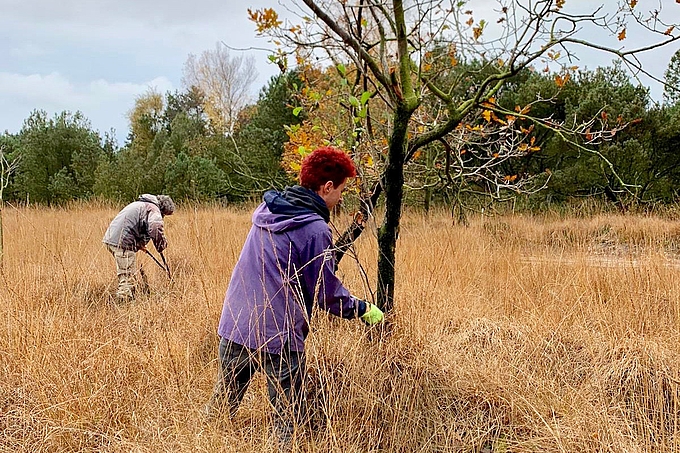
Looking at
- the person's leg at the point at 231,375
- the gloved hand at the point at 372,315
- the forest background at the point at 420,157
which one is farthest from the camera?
the forest background at the point at 420,157

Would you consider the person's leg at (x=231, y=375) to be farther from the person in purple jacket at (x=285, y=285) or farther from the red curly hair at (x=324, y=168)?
the red curly hair at (x=324, y=168)

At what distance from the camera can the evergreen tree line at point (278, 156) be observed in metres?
11.3

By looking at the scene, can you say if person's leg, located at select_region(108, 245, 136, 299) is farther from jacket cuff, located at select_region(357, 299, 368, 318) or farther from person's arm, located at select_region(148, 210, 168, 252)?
jacket cuff, located at select_region(357, 299, 368, 318)

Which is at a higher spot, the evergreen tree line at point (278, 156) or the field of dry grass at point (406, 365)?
the evergreen tree line at point (278, 156)

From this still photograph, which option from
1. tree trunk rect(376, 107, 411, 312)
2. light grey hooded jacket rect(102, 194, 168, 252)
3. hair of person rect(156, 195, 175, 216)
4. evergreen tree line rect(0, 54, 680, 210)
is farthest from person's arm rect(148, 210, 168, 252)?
evergreen tree line rect(0, 54, 680, 210)

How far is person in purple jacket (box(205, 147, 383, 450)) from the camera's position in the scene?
2.12m

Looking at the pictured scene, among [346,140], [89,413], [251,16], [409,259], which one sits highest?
[251,16]

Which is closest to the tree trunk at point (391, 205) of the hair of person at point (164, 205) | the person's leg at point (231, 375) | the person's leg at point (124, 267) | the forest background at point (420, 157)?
the person's leg at point (231, 375)

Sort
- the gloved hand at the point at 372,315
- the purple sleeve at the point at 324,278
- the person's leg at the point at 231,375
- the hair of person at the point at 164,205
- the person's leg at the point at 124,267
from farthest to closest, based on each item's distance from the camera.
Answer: the hair of person at the point at 164,205 < the person's leg at the point at 124,267 < the gloved hand at the point at 372,315 < the person's leg at the point at 231,375 < the purple sleeve at the point at 324,278

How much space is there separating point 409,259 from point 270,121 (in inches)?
416

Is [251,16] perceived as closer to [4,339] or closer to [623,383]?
[4,339]

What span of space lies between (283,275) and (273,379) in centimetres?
46

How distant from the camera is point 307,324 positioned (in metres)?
2.27

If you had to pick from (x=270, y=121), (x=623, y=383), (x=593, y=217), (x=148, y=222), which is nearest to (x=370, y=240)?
(x=148, y=222)
